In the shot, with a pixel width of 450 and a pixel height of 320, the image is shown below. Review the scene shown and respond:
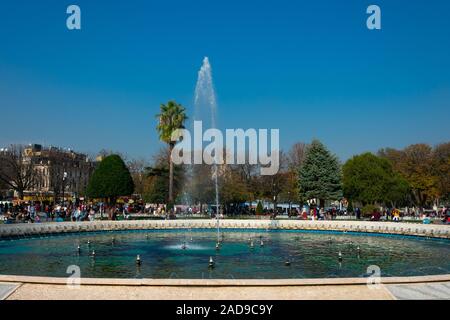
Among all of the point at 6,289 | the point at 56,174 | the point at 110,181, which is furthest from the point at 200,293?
the point at 56,174

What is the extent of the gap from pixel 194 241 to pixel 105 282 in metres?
17.6

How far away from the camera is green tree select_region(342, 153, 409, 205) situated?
5259 cm

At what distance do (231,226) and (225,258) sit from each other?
1912 cm

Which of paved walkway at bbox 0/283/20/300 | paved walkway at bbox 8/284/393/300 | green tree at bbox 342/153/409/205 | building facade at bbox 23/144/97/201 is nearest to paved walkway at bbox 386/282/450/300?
paved walkway at bbox 8/284/393/300

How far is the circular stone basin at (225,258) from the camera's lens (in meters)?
16.3

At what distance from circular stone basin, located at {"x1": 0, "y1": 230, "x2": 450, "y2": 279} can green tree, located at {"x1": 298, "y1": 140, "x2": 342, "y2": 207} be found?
2208cm

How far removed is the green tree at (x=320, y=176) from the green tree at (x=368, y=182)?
1793 millimetres

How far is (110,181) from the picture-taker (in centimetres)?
4631

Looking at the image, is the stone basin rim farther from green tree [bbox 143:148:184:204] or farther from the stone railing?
green tree [bbox 143:148:184:204]

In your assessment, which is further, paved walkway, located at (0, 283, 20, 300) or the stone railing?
the stone railing

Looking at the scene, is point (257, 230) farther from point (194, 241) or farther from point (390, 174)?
point (390, 174)

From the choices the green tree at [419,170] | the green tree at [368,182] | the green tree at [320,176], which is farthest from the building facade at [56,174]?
the green tree at [419,170]

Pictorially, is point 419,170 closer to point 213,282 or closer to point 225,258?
point 225,258

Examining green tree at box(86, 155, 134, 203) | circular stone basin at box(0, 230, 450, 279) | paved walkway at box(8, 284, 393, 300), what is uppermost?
green tree at box(86, 155, 134, 203)
